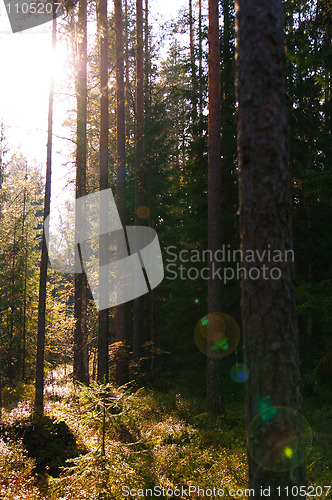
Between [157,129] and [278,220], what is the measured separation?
1621 cm

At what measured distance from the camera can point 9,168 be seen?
2831cm

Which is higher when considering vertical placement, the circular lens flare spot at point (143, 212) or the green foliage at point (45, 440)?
the circular lens flare spot at point (143, 212)

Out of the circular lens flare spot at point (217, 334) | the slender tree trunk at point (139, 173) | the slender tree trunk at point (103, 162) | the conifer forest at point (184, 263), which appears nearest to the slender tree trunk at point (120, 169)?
the conifer forest at point (184, 263)

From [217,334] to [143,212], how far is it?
7731mm

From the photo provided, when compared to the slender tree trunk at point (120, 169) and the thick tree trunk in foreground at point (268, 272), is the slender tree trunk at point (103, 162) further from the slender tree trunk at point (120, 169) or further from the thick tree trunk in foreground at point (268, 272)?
the thick tree trunk in foreground at point (268, 272)

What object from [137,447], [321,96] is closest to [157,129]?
[321,96]

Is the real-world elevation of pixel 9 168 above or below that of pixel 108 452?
above

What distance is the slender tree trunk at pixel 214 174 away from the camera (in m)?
11.0

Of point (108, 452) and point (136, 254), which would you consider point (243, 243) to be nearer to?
point (108, 452)

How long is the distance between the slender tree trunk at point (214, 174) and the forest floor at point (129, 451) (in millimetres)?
709

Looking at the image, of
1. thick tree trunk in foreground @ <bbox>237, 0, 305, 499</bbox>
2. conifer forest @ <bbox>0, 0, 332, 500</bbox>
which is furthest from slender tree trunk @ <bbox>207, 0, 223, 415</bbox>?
thick tree trunk in foreground @ <bbox>237, 0, 305, 499</bbox>

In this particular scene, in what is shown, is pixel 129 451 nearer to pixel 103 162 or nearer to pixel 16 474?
pixel 16 474

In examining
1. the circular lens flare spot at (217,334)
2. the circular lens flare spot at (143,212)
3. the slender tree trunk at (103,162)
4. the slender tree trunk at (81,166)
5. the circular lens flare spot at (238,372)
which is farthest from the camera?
the circular lens flare spot at (143,212)

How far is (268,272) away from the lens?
136 inches
